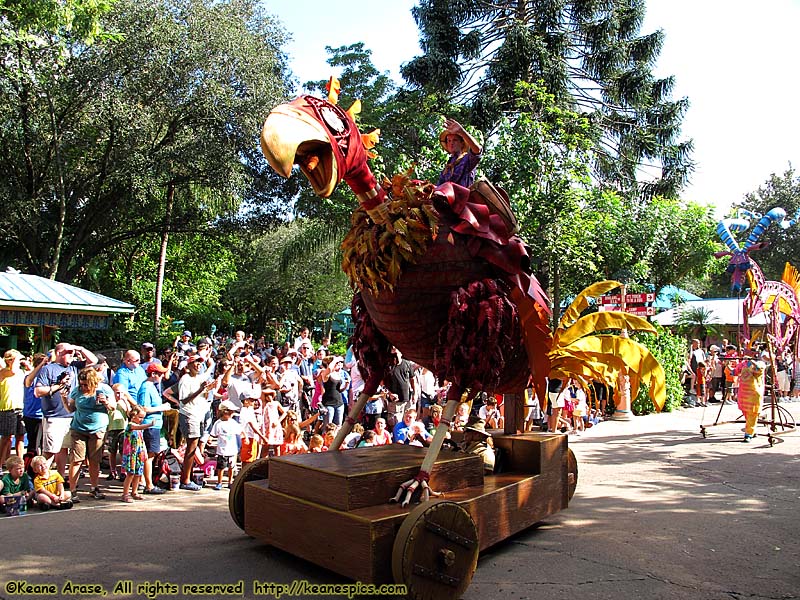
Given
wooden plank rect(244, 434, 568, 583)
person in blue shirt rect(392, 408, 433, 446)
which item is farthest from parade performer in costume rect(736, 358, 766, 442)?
wooden plank rect(244, 434, 568, 583)

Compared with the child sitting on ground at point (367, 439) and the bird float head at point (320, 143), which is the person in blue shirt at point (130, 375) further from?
the bird float head at point (320, 143)

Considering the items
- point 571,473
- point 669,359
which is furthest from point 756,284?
point 571,473

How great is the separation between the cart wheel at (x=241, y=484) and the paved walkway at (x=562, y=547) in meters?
0.19

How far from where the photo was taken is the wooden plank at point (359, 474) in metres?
3.56

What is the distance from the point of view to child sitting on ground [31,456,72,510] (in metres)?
5.47

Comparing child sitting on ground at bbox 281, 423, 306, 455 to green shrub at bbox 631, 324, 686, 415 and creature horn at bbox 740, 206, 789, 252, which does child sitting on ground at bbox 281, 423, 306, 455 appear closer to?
creature horn at bbox 740, 206, 789, 252

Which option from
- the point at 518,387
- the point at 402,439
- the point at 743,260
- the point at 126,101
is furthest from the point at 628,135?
the point at 518,387

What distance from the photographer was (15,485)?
5.38m

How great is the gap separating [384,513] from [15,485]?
3714 mm

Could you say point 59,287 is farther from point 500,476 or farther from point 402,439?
point 500,476

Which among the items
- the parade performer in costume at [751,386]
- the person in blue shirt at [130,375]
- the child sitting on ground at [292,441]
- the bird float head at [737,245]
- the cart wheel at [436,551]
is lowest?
the cart wheel at [436,551]

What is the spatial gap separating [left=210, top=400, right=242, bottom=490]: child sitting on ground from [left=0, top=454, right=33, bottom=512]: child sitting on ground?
174 centimetres

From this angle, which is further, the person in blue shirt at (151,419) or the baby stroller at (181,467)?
the baby stroller at (181,467)

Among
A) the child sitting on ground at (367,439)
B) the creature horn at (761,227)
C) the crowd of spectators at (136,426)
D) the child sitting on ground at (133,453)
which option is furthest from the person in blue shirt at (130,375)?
the creature horn at (761,227)
